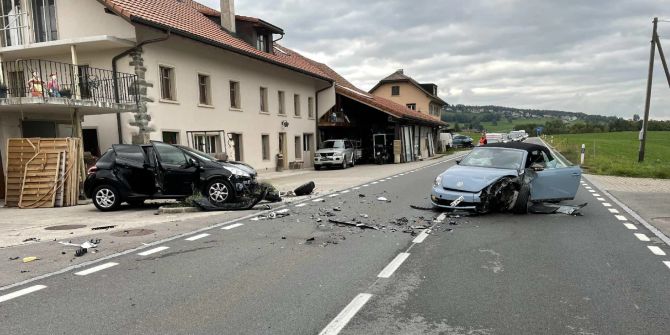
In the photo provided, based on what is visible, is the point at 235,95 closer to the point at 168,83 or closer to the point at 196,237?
the point at 168,83

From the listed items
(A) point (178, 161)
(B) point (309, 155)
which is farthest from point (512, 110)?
(A) point (178, 161)

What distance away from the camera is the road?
4219mm

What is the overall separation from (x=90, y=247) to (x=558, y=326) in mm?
6789

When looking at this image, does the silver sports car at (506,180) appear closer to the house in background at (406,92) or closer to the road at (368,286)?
the road at (368,286)

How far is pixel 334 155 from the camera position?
2978cm

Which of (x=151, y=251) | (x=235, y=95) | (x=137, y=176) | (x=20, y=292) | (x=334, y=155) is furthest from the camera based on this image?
(x=334, y=155)

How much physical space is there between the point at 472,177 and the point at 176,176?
7.44 meters

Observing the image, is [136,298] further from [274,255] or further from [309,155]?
[309,155]

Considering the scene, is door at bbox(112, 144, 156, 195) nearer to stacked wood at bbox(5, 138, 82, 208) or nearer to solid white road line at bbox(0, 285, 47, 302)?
stacked wood at bbox(5, 138, 82, 208)

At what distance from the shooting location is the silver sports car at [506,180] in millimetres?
10008

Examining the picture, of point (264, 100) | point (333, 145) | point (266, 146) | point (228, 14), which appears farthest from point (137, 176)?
point (333, 145)

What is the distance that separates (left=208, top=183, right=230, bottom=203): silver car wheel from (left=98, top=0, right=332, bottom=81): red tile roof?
7731 millimetres

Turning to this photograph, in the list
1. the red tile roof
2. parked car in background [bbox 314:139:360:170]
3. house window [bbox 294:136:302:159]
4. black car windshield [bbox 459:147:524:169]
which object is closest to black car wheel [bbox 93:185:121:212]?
the red tile roof

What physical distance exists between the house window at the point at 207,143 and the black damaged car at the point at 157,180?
7.97 m
